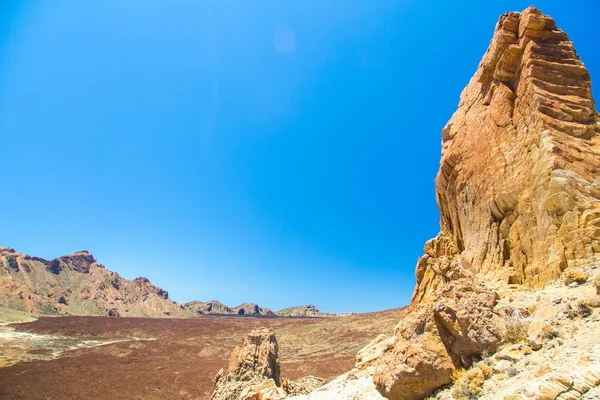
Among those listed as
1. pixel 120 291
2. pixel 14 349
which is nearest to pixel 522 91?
pixel 14 349

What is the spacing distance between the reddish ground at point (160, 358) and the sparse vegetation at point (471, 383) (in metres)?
32.3

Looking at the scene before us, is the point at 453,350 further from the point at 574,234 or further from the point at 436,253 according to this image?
the point at 436,253

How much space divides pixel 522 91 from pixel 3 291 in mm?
132285

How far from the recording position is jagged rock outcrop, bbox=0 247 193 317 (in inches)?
3990

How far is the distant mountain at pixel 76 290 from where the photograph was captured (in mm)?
101500

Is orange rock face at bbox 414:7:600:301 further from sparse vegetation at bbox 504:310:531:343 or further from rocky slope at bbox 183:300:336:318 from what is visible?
rocky slope at bbox 183:300:336:318

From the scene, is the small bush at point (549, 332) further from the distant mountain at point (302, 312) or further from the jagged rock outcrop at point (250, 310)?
the jagged rock outcrop at point (250, 310)

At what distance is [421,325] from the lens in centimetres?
790

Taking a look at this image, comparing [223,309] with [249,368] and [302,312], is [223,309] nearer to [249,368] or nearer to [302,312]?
[302,312]

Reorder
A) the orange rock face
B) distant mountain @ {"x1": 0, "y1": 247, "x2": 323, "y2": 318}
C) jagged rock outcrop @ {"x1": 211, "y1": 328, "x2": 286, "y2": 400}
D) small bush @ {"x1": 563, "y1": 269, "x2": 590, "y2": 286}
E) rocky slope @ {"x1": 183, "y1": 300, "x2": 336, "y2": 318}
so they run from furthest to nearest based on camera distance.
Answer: rocky slope @ {"x1": 183, "y1": 300, "x2": 336, "y2": 318} < distant mountain @ {"x1": 0, "y1": 247, "x2": 323, "y2": 318} < jagged rock outcrop @ {"x1": 211, "y1": 328, "x2": 286, "y2": 400} < the orange rock face < small bush @ {"x1": 563, "y1": 269, "x2": 590, "y2": 286}

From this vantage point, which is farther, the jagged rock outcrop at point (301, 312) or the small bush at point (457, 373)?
the jagged rock outcrop at point (301, 312)

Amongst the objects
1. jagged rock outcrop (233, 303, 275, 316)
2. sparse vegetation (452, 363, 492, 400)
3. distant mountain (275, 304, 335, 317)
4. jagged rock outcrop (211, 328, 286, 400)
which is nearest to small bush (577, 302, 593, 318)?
sparse vegetation (452, 363, 492, 400)

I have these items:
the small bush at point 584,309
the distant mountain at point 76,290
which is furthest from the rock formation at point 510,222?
the distant mountain at point 76,290

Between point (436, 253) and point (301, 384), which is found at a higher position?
point (436, 253)
